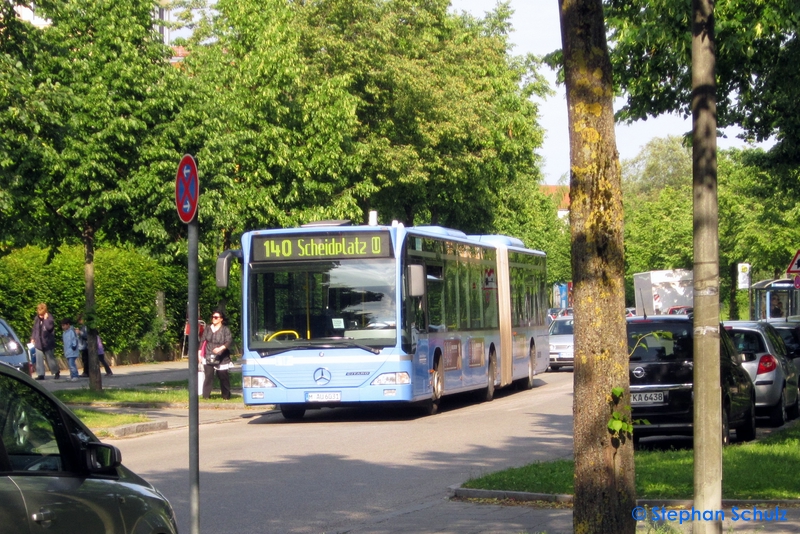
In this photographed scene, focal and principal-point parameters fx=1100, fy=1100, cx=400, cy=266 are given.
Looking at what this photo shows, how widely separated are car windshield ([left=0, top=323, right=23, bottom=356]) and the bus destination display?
4.16 metres

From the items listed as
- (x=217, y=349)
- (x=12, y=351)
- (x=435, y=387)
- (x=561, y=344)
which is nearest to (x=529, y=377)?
(x=435, y=387)

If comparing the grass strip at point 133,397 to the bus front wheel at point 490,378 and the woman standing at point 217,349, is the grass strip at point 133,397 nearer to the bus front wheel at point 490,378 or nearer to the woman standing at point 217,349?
the woman standing at point 217,349

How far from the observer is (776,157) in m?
18.9

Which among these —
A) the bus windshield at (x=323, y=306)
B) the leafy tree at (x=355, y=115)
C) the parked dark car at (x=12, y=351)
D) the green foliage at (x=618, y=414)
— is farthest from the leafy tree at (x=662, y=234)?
the green foliage at (x=618, y=414)

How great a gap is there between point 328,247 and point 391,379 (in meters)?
2.41

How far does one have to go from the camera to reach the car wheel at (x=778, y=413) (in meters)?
17.4

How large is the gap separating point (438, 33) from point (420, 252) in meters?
23.0

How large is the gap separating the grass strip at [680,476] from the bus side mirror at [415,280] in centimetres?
586

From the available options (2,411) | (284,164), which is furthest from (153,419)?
(2,411)

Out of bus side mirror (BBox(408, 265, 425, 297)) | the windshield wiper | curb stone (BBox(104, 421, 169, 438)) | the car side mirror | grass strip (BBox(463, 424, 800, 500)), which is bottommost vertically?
grass strip (BBox(463, 424, 800, 500))

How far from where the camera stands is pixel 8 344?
18062 millimetres

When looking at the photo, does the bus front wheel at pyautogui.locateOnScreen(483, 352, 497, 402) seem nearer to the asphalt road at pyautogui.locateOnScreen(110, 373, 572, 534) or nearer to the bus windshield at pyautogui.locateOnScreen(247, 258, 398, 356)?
the asphalt road at pyautogui.locateOnScreen(110, 373, 572, 534)

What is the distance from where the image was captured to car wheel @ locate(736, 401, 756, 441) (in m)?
15.0

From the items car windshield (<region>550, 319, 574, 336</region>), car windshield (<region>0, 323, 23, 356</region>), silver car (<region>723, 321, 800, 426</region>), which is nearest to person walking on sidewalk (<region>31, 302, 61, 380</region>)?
car windshield (<region>0, 323, 23, 356</region>)
